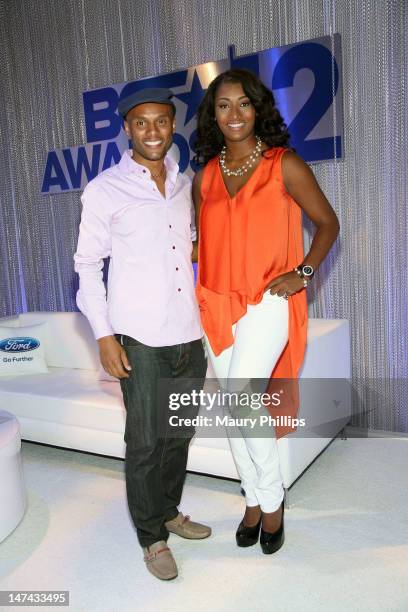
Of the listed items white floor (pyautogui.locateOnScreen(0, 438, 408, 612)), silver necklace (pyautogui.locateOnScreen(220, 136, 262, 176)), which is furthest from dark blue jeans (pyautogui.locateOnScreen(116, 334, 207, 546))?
silver necklace (pyautogui.locateOnScreen(220, 136, 262, 176))

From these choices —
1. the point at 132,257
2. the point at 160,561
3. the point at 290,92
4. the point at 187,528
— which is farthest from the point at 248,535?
the point at 290,92

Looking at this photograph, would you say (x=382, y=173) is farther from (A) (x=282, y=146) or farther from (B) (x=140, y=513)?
(B) (x=140, y=513)

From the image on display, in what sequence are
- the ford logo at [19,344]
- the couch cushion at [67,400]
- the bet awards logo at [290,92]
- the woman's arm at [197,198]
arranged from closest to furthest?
1. the woman's arm at [197,198]
2. the couch cushion at [67,400]
3. the bet awards logo at [290,92]
4. the ford logo at [19,344]

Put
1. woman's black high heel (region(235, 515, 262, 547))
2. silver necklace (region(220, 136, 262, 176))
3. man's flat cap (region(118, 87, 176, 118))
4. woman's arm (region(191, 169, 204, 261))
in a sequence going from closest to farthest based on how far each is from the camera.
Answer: man's flat cap (region(118, 87, 176, 118)) < silver necklace (region(220, 136, 262, 176)) < woman's arm (region(191, 169, 204, 261)) < woman's black high heel (region(235, 515, 262, 547))

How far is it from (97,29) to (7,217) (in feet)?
5.53

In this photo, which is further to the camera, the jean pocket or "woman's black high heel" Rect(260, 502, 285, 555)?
"woman's black high heel" Rect(260, 502, 285, 555)

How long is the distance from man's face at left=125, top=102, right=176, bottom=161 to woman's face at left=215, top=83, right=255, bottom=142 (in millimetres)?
176

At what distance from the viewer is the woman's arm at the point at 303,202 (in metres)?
1.88

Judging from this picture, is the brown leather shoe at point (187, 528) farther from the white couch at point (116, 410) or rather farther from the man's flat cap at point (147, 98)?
the man's flat cap at point (147, 98)

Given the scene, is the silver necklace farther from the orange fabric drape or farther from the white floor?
the white floor

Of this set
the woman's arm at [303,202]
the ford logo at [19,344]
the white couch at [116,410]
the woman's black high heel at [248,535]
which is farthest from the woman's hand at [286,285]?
the ford logo at [19,344]

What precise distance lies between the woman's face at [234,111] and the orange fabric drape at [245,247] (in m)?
0.12

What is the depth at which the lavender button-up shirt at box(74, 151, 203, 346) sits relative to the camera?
6.07 ft

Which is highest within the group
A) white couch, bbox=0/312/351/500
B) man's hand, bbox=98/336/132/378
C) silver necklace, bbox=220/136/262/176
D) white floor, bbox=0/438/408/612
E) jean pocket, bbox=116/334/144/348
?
silver necklace, bbox=220/136/262/176
